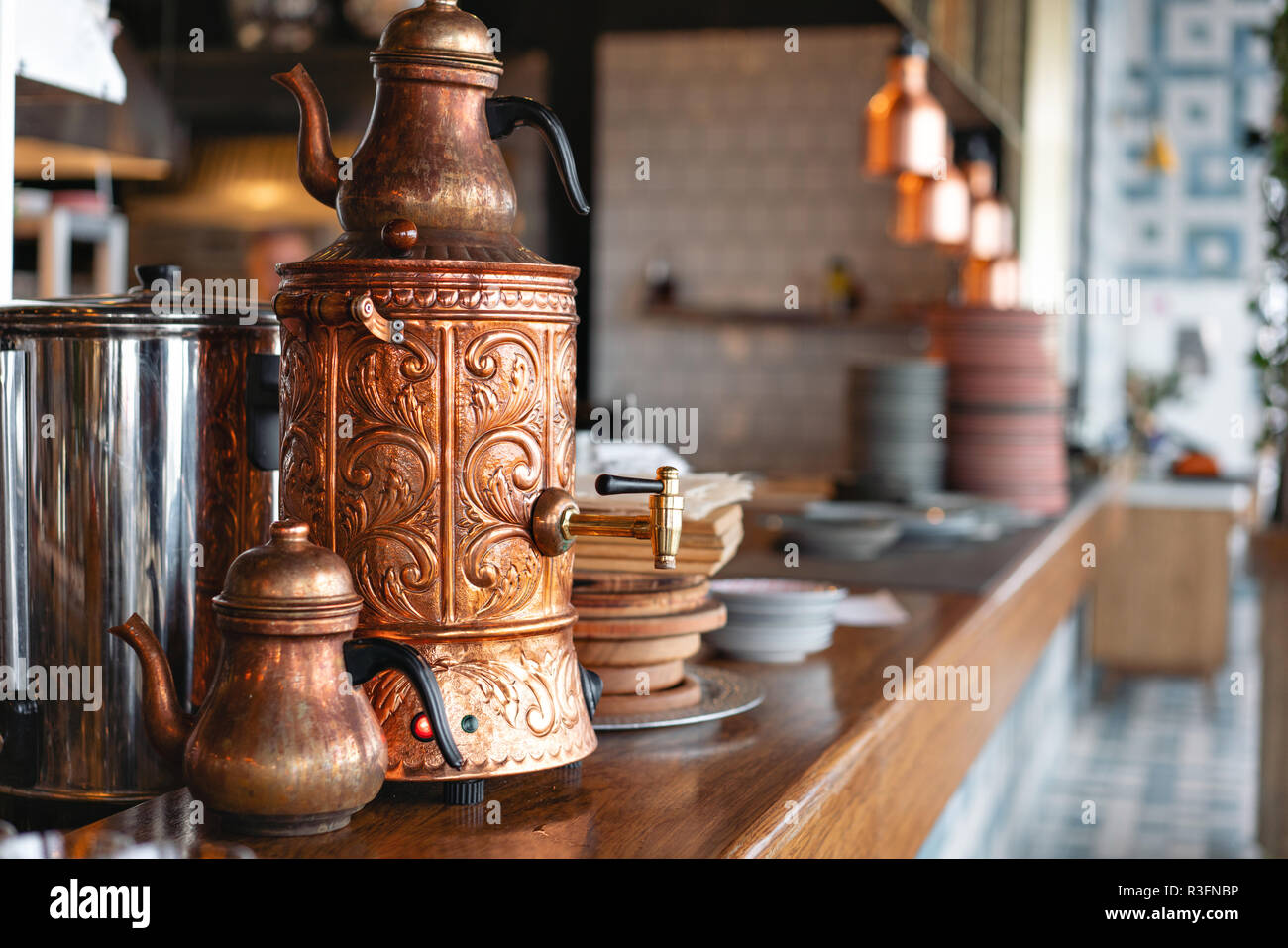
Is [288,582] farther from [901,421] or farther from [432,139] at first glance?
[901,421]

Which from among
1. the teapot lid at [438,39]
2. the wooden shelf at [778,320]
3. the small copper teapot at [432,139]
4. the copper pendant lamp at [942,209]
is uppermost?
the copper pendant lamp at [942,209]

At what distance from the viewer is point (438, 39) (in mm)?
942

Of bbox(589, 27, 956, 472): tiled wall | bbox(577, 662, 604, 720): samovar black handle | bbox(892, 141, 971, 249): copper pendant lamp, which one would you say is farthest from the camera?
bbox(589, 27, 956, 472): tiled wall

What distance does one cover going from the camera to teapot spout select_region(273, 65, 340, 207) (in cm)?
97

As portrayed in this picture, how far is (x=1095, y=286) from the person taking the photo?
978 centimetres

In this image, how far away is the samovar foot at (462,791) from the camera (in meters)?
0.93

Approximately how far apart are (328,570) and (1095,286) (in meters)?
9.63

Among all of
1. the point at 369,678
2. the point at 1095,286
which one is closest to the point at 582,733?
the point at 369,678

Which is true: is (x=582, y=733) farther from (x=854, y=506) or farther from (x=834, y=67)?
(x=834, y=67)

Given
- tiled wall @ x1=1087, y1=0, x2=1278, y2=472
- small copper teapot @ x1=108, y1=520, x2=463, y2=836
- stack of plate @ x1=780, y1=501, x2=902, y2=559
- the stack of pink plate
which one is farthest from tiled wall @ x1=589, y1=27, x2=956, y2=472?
small copper teapot @ x1=108, y1=520, x2=463, y2=836

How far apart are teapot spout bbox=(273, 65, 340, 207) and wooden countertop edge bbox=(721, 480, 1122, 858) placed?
516 mm

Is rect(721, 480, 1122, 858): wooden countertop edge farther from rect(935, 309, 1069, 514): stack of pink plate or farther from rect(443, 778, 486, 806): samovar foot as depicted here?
rect(935, 309, 1069, 514): stack of pink plate

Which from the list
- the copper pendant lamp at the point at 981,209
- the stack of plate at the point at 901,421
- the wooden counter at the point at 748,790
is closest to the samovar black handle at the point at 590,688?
the wooden counter at the point at 748,790

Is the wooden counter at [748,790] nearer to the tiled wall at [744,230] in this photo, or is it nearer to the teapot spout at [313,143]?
the teapot spout at [313,143]
